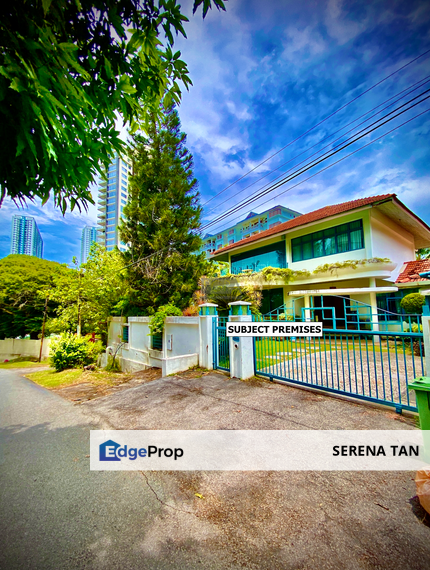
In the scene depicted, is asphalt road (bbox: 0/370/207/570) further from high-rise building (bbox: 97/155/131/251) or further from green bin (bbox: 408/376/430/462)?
high-rise building (bbox: 97/155/131/251)

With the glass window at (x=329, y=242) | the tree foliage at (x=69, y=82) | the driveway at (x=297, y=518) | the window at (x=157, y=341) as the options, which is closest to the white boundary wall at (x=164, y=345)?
the window at (x=157, y=341)

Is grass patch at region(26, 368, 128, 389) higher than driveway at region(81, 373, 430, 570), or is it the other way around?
driveway at region(81, 373, 430, 570)

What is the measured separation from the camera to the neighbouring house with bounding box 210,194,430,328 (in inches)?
524

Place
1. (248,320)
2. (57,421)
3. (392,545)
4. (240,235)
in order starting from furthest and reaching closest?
(240,235), (248,320), (57,421), (392,545)

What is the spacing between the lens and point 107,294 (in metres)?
14.2

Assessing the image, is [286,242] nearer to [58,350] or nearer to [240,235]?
[58,350]

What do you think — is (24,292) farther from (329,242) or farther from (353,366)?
(353,366)

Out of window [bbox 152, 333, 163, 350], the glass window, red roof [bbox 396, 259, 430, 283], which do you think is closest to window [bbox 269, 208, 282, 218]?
the glass window

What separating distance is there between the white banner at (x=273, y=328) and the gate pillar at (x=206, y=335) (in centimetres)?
136

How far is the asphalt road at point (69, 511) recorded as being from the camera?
1796 mm

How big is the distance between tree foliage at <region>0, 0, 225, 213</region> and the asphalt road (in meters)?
2.78

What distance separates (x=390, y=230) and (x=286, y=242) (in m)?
6.16

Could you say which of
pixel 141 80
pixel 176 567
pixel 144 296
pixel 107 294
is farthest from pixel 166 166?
pixel 176 567

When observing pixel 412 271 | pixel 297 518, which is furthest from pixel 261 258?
pixel 297 518
